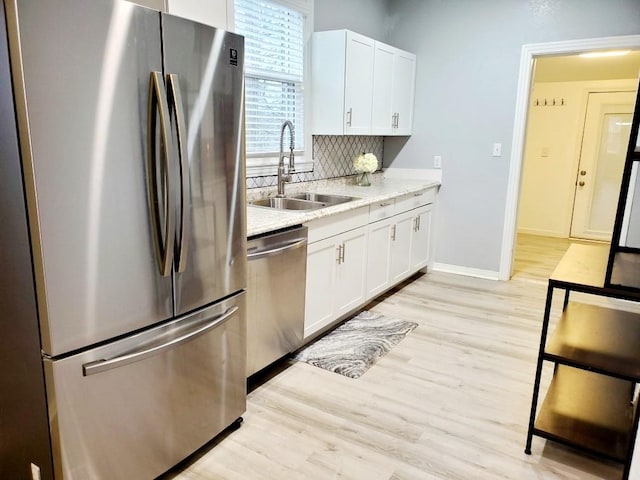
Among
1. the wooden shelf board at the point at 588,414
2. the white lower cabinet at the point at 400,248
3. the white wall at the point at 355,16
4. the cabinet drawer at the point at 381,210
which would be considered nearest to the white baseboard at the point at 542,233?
the white lower cabinet at the point at 400,248

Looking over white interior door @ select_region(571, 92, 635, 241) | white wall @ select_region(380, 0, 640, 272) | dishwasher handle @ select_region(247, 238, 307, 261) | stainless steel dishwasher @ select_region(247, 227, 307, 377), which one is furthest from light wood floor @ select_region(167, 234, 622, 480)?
white interior door @ select_region(571, 92, 635, 241)

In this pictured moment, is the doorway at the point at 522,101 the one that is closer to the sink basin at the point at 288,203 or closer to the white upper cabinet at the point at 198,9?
the sink basin at the point at 288,203

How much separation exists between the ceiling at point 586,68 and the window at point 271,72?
3.11 m

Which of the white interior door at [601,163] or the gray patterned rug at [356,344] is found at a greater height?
the white interior door at [601,163]

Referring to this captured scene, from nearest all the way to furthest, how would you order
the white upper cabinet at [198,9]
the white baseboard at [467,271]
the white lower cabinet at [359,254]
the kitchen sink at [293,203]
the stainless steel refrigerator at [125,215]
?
the stainless steel refrigerator at [125,215]
the white upper cabinet at [198,9]
the white lower cabinet at [359,254]
the kitchen sink at [293,203]
the white baseboard at [467,271]

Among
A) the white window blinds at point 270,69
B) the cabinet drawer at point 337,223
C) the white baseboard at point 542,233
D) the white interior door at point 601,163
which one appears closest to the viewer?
the cabinet drawer at point 337,223

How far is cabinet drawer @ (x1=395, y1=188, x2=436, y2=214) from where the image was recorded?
392 cm

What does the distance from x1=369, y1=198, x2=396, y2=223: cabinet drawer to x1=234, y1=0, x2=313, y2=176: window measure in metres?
0.77

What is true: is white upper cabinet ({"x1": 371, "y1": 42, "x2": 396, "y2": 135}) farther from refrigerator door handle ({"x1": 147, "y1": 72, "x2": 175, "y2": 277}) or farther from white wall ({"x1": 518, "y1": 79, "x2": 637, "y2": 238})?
white wall ({"x1": 518, "y1": 79, "x2": 637, "y2": 238})

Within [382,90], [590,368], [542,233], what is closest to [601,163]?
[542,233]

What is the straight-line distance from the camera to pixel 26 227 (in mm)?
1350

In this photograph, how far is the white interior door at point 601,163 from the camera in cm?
609

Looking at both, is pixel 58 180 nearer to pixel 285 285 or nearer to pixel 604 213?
pixel 285 285

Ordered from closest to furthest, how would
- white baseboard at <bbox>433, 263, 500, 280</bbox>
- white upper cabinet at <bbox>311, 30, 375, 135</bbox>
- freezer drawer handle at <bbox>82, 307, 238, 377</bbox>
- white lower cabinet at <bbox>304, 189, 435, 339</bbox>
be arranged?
freezer drawer handle at <bbox>82, 307, 238, 377</bbox>, white lower cabinet at <bbox>304, 189, 435, 339</bbox>, white upper cabinet at <bbox>311, 30, 375, 135</bbox>, white baseboard at <bbox>433, 263, 500, 280</bbox>
